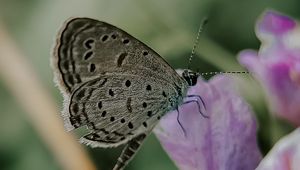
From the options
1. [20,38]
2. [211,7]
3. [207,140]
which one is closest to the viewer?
[207,140]

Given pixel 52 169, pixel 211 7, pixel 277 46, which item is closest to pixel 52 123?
pixel 52 169

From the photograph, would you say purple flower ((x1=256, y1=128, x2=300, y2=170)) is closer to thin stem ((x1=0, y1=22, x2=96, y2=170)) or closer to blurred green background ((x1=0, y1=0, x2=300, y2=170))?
blurred green background ((x1=0, y1=0, x2=300, y2=170))

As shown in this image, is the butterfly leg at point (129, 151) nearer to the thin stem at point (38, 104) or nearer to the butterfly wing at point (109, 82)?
the butterfly wing at point (109, 82)

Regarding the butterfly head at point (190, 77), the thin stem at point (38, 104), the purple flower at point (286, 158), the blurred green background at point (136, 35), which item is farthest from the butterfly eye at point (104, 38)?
the thin stem at point (38, 104)

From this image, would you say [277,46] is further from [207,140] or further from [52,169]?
[52,169]

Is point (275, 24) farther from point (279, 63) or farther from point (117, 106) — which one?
point (117, 106)

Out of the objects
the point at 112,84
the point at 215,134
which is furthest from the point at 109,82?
the point at 215,134
